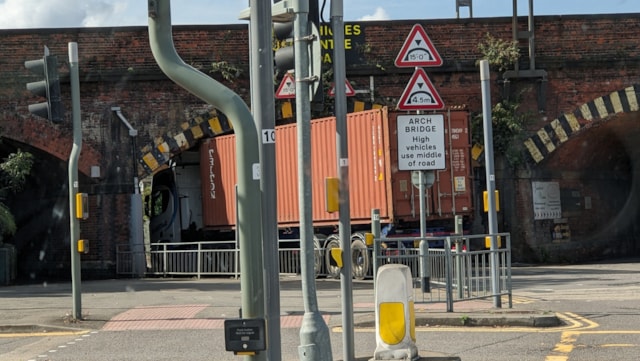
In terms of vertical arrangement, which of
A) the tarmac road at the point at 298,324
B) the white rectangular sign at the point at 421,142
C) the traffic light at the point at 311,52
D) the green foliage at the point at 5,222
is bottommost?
the tarmac road at the point at 298,324

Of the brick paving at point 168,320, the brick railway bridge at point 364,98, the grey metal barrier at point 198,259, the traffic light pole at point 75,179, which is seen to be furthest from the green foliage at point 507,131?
the traffic light pole at point 75,179

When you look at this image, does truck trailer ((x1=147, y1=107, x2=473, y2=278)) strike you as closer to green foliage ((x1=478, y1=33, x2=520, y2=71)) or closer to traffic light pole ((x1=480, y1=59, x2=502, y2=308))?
traffic light pole ((x1=480, y1=59, x2=502, y2=308))

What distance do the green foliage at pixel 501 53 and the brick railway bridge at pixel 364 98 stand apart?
33cm

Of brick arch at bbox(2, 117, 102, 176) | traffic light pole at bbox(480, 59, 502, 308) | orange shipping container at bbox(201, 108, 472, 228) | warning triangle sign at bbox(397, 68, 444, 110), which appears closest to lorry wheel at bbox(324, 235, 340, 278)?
orange shipping container at bbox(201, 108, 472, 228)

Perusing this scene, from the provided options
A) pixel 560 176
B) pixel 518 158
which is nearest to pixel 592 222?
pixel 560 176

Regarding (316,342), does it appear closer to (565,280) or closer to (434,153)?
(434,153)

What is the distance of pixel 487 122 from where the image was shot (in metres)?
14.8

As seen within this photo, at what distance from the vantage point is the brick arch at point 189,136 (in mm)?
28672

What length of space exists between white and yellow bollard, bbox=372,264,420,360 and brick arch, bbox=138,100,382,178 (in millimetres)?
19641

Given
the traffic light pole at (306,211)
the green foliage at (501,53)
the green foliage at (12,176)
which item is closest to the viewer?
the traffic light pole at (306,211)

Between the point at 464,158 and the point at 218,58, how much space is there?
919 centimetres

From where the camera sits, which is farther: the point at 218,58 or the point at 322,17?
the point at 218,58

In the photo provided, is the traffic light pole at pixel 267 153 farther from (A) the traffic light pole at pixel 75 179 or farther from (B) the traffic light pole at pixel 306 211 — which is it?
(A) the traffic light pole at pixel 75 179

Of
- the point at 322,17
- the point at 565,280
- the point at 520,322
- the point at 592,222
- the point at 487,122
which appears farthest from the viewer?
the point at 592,222
